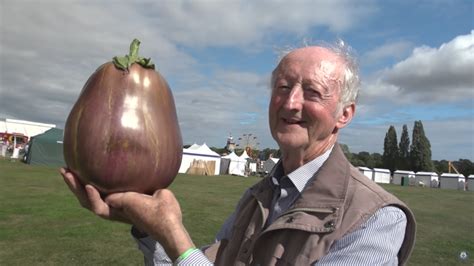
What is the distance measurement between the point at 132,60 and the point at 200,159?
4569 centimetres

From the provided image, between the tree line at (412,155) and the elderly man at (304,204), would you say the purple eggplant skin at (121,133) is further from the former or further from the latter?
the tree line at (412,155)

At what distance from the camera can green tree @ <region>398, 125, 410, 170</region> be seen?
8956 centimetres

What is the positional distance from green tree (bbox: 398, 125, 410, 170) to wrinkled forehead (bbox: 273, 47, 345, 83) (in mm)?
92575

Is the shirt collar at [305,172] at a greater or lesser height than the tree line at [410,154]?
lesser

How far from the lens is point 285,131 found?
8.05 feet

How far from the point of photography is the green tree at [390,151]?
301ft

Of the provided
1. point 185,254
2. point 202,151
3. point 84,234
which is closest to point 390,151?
point 202,151

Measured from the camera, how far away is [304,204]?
2.16 m

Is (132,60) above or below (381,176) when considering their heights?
above

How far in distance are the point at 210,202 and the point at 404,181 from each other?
5406cm

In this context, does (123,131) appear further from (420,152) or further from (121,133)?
(420,152)

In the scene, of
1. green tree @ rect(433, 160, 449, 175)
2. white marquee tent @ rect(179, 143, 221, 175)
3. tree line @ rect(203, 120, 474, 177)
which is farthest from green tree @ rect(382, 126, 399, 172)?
white marquee tent @ rect(179, 143, 221, 175)
